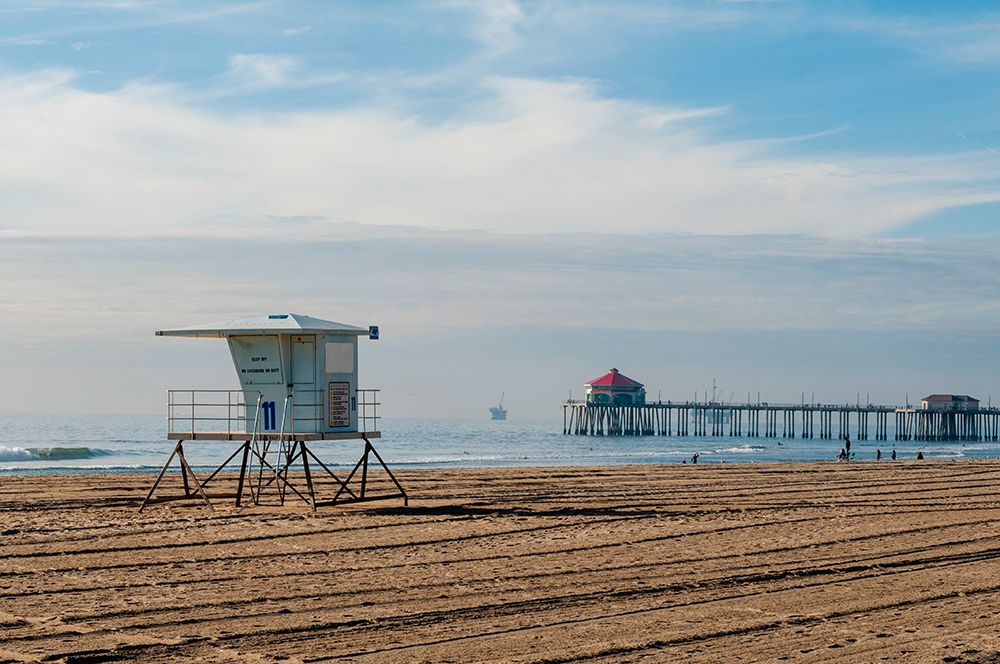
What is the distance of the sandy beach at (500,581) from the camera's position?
1021cm

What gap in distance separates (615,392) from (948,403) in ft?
96.7

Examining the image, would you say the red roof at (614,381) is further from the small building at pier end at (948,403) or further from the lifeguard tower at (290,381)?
the lifeguard tower at (290,381)

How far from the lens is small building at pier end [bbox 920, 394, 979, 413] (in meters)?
111

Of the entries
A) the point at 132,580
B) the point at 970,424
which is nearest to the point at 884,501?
the point at 132,580

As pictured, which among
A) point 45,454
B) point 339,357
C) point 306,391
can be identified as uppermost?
point 339,357

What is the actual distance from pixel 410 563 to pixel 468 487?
14562mm

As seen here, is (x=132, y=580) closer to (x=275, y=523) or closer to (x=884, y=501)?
(x=275, y=523)

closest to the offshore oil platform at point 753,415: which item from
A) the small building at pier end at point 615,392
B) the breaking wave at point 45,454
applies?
the small building at pier end at point 615,392

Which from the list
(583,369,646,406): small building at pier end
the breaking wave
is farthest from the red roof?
the breaking wave

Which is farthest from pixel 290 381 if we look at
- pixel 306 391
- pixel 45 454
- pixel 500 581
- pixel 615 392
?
pixel 615 392

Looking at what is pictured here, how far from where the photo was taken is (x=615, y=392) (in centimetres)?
11781

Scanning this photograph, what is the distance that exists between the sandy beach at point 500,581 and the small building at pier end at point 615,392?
9268 centimetres

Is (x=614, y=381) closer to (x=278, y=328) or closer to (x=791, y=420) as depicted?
(x=791, y=420)

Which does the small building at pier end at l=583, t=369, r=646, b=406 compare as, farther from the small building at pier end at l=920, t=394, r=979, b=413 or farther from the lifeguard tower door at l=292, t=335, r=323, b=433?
the lifeguard tower door at l=292, t=335, r=323, b=433
